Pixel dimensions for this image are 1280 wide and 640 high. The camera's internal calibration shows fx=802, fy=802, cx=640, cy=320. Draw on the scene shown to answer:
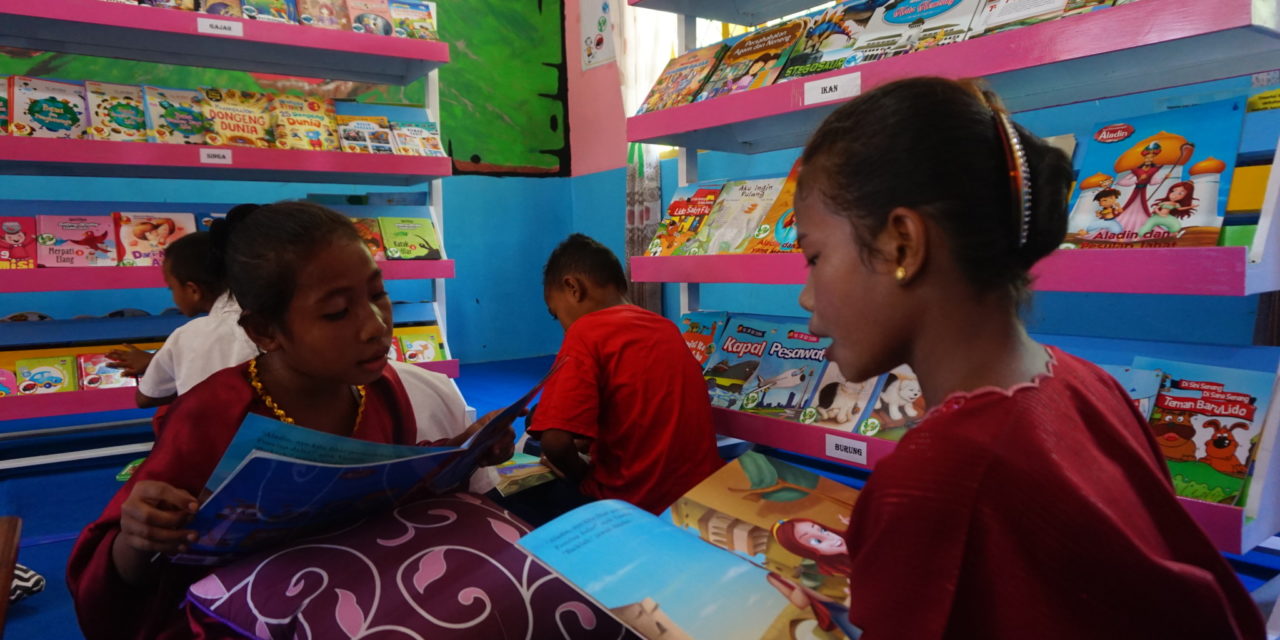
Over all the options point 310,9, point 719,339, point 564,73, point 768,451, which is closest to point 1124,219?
point 719,339

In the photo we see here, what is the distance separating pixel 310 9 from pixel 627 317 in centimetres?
205

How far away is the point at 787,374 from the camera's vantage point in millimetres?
2133

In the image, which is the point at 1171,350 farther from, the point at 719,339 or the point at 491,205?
the point at 491,205

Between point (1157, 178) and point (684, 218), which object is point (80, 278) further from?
point (1157, 178)

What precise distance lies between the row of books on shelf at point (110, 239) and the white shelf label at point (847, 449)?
1.54 m

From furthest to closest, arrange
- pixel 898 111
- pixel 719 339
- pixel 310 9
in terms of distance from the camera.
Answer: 1. pixel 310 9
2. pixel 719 339
3. pixel 898 111

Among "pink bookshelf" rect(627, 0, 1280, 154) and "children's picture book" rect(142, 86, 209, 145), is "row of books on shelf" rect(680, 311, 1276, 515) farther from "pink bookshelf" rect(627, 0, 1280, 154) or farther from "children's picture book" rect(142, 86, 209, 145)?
"children's picture book" rect(142, 86, 209, 145)

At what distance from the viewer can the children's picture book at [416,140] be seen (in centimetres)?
315

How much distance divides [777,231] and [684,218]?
0.41 m

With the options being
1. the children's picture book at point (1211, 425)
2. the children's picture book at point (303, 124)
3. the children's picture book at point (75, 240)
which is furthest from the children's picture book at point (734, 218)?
the children's picture book at point (75, 240)

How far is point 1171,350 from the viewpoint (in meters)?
2.11

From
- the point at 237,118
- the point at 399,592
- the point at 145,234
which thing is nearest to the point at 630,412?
the point at 399,592

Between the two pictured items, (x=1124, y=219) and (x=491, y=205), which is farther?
(x=491, y=205)

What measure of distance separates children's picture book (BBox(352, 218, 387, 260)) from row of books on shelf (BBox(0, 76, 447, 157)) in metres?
0.27
